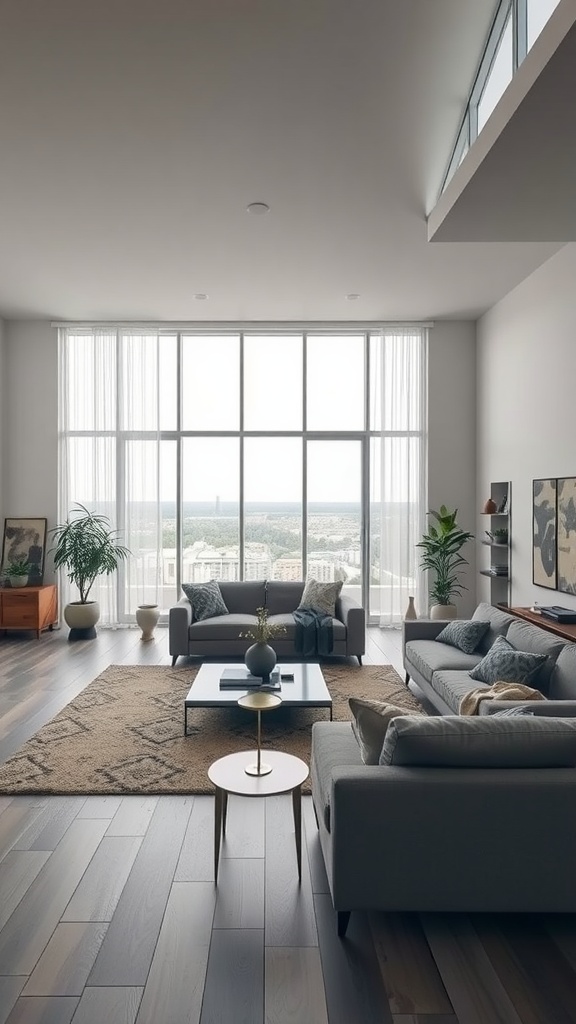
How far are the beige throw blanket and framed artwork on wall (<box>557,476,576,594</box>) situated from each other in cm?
205

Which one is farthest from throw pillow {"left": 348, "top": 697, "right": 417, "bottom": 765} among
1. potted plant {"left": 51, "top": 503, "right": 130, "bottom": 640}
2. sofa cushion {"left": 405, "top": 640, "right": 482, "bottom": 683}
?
potted plant {"left": 51, "top": 503, "right": 130, "bottom": 640}

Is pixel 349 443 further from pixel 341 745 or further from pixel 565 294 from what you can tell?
pixel 341 745

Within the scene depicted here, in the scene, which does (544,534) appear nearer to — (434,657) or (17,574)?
(434,657)

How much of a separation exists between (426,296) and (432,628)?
353 cm

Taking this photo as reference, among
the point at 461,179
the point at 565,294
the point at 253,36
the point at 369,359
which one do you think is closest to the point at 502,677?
the point at 461,179

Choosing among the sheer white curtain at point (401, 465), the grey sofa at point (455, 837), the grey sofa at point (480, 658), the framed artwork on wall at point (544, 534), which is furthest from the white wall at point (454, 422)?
the grey sofa at point (455, 837)

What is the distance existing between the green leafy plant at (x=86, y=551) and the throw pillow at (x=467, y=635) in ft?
13.0

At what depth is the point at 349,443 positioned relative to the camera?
25.0 feet

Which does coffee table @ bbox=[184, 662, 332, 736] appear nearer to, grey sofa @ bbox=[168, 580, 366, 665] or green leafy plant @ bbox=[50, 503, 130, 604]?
grey sofa @ bbox=[168, 580, 366, 665]

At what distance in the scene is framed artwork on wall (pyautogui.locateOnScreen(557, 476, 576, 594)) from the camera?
474cm

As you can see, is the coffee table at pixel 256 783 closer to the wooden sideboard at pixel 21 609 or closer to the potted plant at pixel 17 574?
the wooden sideboard at pixel 21 609

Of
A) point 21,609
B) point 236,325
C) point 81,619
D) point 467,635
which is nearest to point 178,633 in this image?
point 81,619

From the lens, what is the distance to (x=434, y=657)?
14.4 ft

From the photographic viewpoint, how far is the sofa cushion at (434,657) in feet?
13.8
